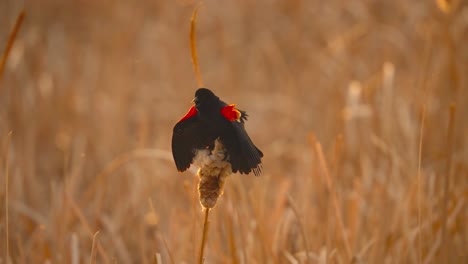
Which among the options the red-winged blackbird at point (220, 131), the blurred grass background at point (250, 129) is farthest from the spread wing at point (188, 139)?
the blurred grass background at point (250, 129)

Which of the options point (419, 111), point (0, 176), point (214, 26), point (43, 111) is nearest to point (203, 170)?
point (0, 176)

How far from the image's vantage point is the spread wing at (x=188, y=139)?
44 centimetres

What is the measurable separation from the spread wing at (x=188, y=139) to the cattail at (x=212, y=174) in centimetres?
1

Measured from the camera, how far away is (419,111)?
53.5 inches

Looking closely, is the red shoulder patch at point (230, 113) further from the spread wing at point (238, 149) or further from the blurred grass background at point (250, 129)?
the blurred grass background at point (250, 129)

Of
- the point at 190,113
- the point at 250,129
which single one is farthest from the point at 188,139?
the point at 250,129

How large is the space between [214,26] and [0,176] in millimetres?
1633

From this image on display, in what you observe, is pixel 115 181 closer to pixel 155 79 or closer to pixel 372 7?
pixel 155 79

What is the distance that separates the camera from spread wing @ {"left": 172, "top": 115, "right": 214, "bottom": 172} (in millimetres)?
442

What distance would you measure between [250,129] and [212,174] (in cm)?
157

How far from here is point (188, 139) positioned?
1.48ft

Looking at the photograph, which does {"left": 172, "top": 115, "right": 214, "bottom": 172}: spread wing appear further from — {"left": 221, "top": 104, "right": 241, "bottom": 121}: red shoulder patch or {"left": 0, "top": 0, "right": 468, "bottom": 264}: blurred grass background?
{"left": 0, "top": 0, "right": 468, "bottom": 264}: blurred grass background

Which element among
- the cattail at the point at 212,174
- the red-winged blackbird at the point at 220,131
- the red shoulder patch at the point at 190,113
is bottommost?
the cattail at the point at 212,174

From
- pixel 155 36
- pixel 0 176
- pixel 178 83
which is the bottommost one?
pixel 0 176
